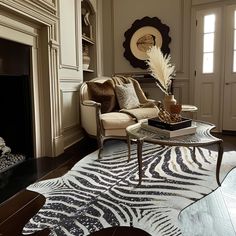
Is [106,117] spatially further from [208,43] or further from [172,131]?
[208,43]

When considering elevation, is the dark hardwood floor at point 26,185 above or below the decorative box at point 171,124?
below

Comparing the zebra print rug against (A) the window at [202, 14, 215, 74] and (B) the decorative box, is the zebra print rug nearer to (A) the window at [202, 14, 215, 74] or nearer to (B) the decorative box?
(B) the decorative box

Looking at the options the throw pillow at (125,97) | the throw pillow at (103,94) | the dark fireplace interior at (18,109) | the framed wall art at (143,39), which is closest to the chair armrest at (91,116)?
the throw pillow at (103,94)

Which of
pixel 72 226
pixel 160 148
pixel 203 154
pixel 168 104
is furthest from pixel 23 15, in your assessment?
pixel 203 154

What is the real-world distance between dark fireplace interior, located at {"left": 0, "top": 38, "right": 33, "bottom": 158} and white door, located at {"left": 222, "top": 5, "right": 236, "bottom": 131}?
10.2 ft

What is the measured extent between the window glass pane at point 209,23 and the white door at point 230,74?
212mm

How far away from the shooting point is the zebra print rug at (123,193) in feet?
4.62

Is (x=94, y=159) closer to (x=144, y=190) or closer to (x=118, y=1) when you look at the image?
(x=144, y=190)

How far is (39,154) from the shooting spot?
2.68 m

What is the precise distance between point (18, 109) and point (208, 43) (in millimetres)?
3212

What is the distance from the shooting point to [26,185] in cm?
193

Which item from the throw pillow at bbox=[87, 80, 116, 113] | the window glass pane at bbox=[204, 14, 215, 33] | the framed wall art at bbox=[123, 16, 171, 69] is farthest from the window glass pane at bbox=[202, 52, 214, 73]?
the throw pillow at bbox=[87, 80, 116, 113]

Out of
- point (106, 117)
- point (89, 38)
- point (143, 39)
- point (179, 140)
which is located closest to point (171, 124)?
point (179, 140)

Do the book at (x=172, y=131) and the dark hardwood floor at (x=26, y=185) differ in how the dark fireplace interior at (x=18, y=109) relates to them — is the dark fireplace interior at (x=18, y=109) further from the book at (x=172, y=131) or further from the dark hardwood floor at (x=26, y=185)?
the book at (x=172, y=131)
